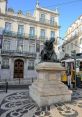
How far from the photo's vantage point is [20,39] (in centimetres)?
2542

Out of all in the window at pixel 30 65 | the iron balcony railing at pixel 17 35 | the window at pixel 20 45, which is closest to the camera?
the iron balcony railing at pixel 17 35

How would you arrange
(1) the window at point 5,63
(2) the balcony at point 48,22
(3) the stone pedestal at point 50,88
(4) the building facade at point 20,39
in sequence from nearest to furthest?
(3) the stone pedestal at point 50,88, (1) the window at point 5,63, (4) the building facade at point 20,39, (2) the balcony at point 48,22

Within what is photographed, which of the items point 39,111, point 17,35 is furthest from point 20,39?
point 39,111

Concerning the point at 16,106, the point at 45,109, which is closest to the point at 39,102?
the point at 45,109

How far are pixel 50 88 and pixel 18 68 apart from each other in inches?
727

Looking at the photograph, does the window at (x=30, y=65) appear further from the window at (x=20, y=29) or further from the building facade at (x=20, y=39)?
the window at (x=20, y=29)

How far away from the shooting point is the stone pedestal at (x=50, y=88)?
22.6 ft

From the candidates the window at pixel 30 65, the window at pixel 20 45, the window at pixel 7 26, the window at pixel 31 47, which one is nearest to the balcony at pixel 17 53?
the window at pixel 20 45

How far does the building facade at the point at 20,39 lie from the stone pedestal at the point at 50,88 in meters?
17.0

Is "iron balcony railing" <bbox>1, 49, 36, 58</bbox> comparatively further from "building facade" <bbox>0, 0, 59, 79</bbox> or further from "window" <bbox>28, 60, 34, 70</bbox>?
"window" <bbox>28, 60, 34, 70</bbox>

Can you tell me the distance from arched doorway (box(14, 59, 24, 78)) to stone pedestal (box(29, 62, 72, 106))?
17587 millimetres

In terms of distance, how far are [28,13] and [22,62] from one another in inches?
374

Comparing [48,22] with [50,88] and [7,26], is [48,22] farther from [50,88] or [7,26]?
[50,88]

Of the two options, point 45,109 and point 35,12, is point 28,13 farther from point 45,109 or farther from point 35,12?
point 45,109
